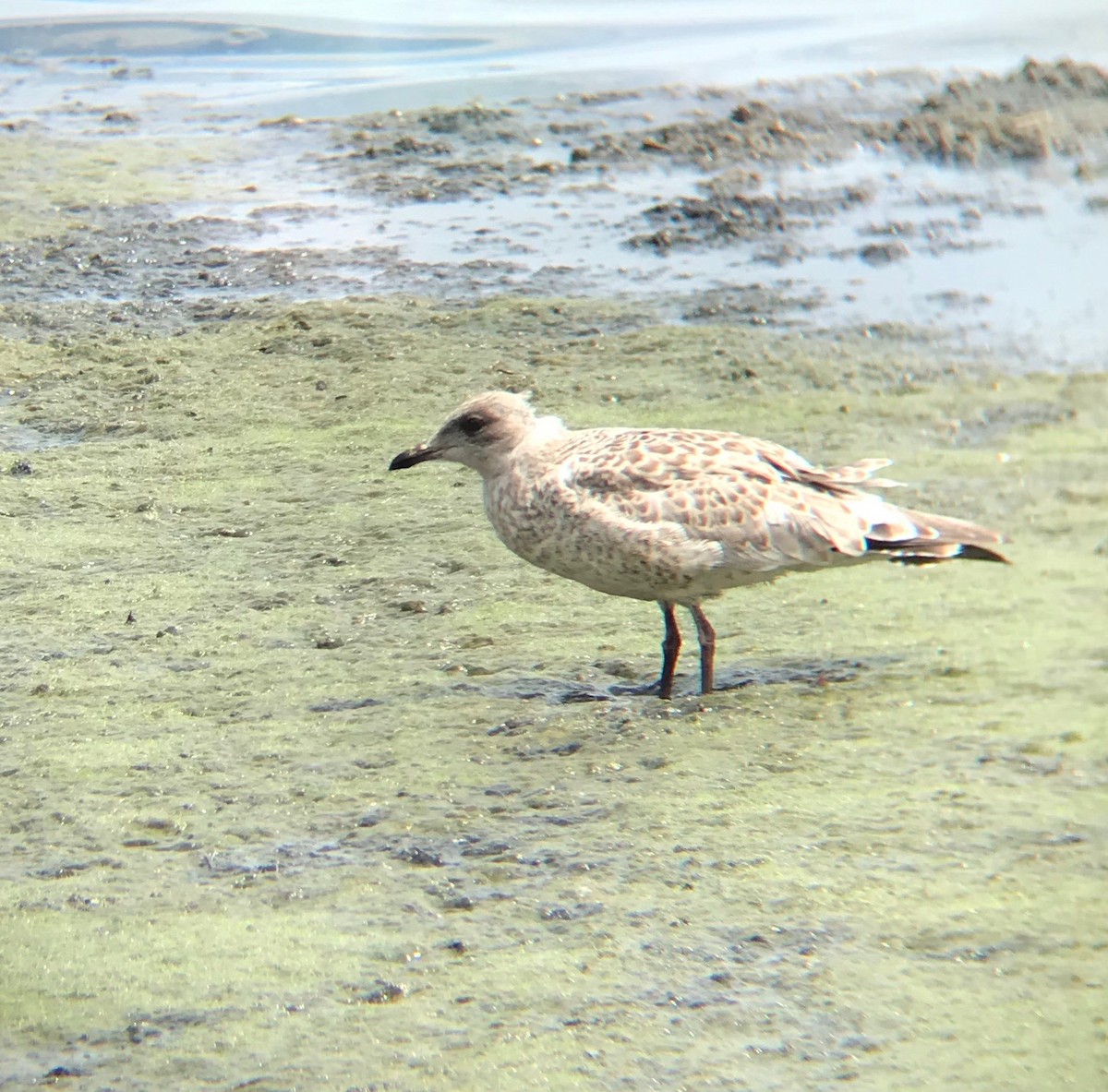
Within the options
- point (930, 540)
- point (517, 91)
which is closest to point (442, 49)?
point (517, 91)

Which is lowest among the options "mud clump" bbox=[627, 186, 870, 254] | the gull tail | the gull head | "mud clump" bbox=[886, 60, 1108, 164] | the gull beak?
the gull tail

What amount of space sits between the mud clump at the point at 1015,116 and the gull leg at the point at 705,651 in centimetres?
731

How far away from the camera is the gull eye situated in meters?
5.86

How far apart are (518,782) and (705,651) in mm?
824

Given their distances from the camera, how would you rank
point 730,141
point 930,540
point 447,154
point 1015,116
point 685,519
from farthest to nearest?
point 447,154, point 730,141, point 1015,116, point 930,540, point 685,519

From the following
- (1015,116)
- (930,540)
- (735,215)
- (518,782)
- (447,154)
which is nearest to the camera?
(518,782)

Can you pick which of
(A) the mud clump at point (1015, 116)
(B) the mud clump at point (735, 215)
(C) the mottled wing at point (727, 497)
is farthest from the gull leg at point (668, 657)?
(A) the mud clump at point (1015, 116)

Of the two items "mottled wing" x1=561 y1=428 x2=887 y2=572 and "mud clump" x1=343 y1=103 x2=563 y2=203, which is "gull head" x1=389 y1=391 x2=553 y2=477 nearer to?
"mottled wing" x1=561 y1=428 x2=887 y2=572

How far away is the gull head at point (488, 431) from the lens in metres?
5.81

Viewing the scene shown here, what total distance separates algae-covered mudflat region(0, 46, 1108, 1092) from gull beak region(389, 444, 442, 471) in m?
0.46

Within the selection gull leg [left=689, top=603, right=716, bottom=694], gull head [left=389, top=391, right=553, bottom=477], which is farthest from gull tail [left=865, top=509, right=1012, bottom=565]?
gull head [left=389, top=391, right=553, bottom=477]

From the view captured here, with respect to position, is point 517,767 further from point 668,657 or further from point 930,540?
point 930,540

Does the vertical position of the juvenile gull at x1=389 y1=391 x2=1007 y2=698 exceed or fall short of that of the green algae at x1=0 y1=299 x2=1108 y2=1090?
it exceeds it

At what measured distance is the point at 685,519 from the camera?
210 inches
